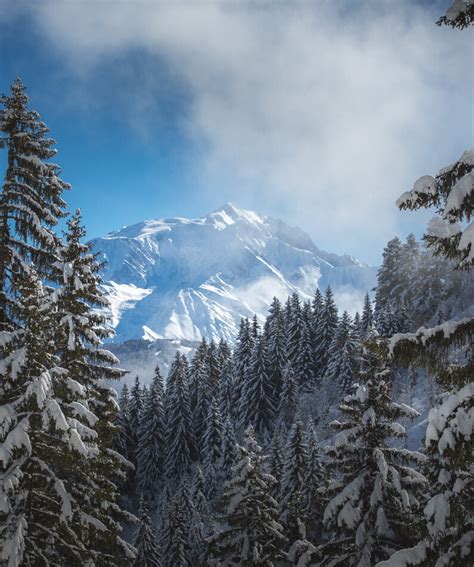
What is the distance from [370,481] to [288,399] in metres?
39.4

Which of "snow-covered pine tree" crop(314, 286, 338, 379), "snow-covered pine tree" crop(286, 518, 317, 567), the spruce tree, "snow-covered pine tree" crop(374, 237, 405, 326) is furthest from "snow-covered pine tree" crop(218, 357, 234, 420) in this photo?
the spruce tree

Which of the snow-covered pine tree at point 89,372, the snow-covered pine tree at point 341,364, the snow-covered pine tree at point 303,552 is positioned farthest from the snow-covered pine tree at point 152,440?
the snow-covered pine tree at point 89,372

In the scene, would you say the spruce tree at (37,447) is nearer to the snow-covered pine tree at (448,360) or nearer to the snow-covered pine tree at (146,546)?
the snow-covered pine tree at (448,360)

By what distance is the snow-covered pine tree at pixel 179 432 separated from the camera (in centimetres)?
5353

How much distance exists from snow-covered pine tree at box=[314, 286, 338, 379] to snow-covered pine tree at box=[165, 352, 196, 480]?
19.2 metres

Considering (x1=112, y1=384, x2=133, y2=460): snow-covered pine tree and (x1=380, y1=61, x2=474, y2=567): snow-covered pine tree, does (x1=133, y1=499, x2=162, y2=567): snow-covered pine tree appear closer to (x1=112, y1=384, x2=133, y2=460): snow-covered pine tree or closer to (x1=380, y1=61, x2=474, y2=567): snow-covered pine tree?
(x1=112, y1=384, x2=133, y2=460): snow-covered pine tree

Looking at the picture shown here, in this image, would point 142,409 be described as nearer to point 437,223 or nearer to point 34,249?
point 437,223

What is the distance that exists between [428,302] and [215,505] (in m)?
35.1

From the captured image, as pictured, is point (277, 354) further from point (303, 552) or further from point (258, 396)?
point (303, 552)

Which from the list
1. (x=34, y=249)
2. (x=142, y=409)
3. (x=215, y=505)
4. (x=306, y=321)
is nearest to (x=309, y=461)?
(x=215, y=505)

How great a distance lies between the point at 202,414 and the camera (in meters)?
57.4

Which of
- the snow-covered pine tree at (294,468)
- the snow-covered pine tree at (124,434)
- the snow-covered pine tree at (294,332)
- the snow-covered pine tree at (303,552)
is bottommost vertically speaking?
the snow-covered pine tree at (303,552)

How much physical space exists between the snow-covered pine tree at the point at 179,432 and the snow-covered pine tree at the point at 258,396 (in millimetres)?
8233

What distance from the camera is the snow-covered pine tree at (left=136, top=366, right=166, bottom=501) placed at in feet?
178
